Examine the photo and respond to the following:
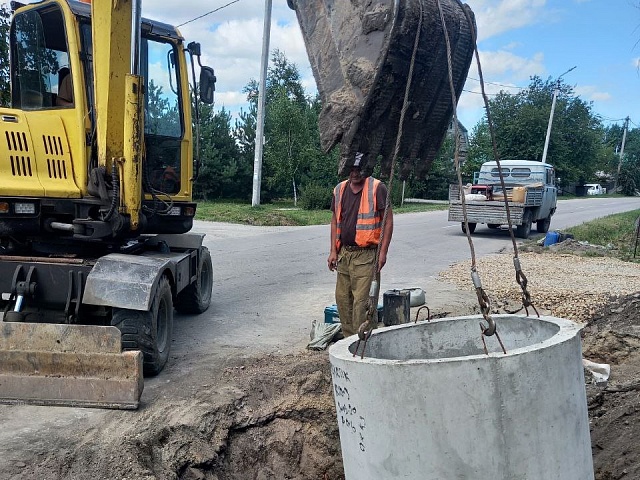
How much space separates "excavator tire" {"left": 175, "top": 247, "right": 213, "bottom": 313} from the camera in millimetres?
7336

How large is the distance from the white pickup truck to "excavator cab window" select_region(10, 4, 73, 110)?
12737 mm

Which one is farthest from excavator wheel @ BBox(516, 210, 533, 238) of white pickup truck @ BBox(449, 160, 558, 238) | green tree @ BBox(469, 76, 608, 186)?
green tree @ BBox(469, 76, 608, 186)

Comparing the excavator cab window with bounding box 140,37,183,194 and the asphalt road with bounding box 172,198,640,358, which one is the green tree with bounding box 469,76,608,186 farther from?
the excavator cab window with bounding box 140,37,183,194

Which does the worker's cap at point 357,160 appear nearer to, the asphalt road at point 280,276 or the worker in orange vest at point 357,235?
the worker in orange vest at point 357,235

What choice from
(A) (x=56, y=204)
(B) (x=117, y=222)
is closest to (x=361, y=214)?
(B) (x=117, y=222)

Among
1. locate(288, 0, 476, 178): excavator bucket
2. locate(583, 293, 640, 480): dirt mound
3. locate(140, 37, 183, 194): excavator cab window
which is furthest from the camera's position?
locate(140, 37, 183, 194): excavator cab window

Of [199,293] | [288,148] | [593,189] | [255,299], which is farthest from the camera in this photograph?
[593,189]

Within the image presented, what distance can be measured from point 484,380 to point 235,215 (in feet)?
66.7

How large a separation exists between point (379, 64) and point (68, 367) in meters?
3.06

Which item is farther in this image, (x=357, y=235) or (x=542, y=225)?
(x=542, y=225)

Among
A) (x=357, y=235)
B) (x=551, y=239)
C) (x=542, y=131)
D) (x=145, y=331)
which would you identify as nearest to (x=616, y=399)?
(x=357, y=235)

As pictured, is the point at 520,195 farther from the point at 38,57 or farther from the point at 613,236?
the point at 38,57

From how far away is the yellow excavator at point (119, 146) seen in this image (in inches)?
151

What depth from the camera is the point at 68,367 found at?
14.9 feet
